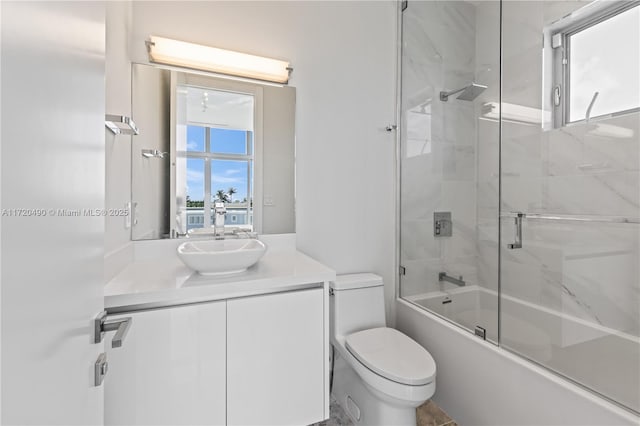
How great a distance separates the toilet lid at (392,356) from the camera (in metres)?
1.28

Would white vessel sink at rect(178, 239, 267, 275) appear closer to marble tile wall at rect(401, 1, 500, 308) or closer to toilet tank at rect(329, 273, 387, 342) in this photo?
toilet tank at rect(329, 273, 387, 342)

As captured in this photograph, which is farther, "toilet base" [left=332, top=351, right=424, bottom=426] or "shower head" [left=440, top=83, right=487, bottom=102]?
"shower head" [left=440, top=83, right=487, bottom=102]

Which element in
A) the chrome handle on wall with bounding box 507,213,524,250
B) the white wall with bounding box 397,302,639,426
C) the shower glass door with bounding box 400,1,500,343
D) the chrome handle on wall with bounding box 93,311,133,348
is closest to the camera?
the chrome handle on wall with bounding box 93,311,133,348

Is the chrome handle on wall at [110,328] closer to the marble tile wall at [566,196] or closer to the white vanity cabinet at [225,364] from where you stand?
the white vanity cabinet at [225,364]

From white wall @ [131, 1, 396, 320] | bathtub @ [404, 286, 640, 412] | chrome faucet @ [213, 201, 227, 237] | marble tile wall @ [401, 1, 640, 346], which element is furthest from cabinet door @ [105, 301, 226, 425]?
marble tile wall @ [401, 1, 640, 346]

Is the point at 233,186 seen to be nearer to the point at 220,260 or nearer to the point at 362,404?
the point at 220,260

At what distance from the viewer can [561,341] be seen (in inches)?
60.6

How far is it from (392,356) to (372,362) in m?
0.12

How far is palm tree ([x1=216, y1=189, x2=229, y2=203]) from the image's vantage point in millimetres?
1665

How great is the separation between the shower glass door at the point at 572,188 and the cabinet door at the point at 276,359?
0.92 metres

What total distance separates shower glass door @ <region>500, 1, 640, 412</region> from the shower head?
0.16 m

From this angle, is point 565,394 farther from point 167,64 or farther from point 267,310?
point 167,64

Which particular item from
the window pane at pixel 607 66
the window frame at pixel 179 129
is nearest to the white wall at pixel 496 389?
the window pane at pixel 607 66

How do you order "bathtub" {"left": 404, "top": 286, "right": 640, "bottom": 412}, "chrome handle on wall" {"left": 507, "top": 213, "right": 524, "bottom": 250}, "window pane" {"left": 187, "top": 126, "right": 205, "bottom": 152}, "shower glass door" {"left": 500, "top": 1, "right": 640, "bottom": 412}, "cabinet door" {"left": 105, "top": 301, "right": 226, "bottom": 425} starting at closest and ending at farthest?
"cabinet door" {"left": 105, "top": 301, "right": 226, "bottom": 425} < "bathtub" {"left": 404, "top": 286, "right": 640, "bottom": 412} < "shower glass door" {"left": 500, "top": 1, "right": 640, "bottom": 412} < "window pane" {"left": 187, "top": 126, "right": 205, "bottom": 152} < "chrome handle on wall" {"left": 507, "top": 213, "right": 524, "bottom": 250}
